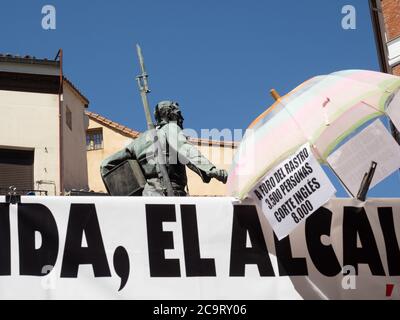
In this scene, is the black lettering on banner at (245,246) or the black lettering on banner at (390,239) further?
the black lettering on banner at (390,239)

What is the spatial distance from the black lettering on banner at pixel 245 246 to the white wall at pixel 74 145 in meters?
25.2

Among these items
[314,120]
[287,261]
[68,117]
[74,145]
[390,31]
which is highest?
[68,117]

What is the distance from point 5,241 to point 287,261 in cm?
217

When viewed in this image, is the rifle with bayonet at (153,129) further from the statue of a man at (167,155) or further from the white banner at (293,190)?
the white banner at (293,190)

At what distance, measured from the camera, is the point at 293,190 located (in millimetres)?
6613

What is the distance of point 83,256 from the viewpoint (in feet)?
22.3

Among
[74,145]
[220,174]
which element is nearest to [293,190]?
[220,174]

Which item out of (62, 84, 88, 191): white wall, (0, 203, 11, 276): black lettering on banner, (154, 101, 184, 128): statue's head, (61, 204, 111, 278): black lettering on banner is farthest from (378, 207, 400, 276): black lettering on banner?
(62, 84, 88, 191): white wall

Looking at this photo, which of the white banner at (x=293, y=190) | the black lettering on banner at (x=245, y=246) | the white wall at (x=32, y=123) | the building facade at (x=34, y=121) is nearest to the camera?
the white banner at (x=293, y=190)

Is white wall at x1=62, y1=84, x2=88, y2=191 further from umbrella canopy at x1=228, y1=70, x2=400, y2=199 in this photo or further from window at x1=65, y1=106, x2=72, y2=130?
umbrella canopy at x1=228, y1=70, x2=400, y2=199

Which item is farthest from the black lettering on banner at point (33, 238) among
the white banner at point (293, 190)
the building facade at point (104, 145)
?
the building facade at point (104, 145)

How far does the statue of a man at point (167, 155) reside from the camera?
8.21 metres

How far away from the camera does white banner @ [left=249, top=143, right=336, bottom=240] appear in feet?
21.3

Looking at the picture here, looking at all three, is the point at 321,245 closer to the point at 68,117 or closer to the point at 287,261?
the point at 287,261
